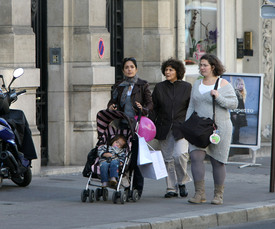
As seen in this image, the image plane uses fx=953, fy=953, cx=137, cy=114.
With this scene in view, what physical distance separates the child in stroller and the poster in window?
5428mm

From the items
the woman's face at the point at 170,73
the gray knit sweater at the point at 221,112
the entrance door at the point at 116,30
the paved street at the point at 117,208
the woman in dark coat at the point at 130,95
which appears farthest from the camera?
the entrance door at the point at 116,30

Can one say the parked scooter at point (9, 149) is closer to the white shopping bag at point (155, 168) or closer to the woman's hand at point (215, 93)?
the white shopping bag at point (155, 168)

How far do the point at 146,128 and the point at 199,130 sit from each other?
678 millimetres

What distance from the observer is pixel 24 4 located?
546 inches

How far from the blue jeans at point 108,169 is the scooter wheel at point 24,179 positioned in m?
1.81

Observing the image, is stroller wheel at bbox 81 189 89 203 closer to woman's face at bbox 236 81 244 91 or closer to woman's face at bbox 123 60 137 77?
woman's face at bbox 123 60 137 77

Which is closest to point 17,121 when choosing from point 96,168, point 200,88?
point 96,168

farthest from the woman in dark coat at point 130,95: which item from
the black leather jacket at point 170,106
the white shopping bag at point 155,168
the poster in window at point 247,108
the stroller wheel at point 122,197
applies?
the poster in window at point 247,108

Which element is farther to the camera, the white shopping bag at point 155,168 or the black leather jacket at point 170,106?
the black leather jacket at point 170,106

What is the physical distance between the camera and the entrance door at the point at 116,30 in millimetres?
16453

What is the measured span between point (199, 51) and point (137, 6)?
2.02m

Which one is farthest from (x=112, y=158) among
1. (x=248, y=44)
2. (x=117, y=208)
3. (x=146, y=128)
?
(x=248, y=44)

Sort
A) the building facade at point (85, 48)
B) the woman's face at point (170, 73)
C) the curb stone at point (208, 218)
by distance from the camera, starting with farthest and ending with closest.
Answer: the building facade at point (85, 48)
the woman's face at point (170, 73)
the curb stone at point (208, 218)

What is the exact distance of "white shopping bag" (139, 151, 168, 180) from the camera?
434 inches
